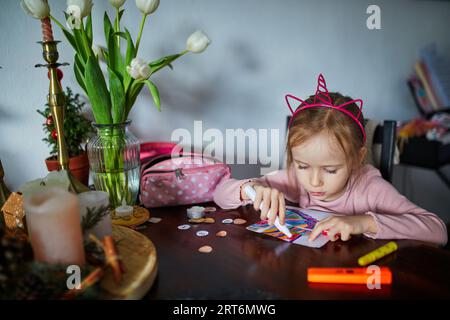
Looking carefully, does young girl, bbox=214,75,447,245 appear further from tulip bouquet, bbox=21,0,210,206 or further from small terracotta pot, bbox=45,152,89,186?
small terracotta pot, bbox=45,152,89,186

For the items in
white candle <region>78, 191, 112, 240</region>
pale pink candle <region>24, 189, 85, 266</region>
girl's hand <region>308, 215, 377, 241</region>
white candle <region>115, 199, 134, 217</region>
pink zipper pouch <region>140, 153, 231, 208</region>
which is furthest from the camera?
pink zipper pouch <region>140, 153, 231, 208</region>

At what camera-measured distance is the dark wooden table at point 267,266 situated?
0.60 m

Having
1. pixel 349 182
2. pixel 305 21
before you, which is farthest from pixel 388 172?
pixel 305 21

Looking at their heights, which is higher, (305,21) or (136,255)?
(305,21)

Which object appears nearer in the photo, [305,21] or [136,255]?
[136,255]

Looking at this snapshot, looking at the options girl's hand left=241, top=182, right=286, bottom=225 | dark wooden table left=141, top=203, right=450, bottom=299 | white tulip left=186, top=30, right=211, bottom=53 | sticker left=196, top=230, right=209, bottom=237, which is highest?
white tulip left=186, top=30, right=211, bottom=53

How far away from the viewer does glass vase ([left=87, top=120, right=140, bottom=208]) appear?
0.93 m

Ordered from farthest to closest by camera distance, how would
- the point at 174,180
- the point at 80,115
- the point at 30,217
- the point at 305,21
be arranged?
the point at 305,21 → the point at 80,115 → the point at 174,180 → the point at 30,217

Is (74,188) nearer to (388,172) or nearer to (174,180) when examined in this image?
(174,180)

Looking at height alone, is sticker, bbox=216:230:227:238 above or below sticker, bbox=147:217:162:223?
below

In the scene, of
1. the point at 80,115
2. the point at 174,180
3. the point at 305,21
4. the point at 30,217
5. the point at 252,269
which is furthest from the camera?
the point at 305,21

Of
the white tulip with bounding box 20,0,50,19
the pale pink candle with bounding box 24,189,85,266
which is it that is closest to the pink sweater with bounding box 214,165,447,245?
the pale pink candle with bounding box 24,189,85,266

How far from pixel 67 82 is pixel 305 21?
0.84 m
